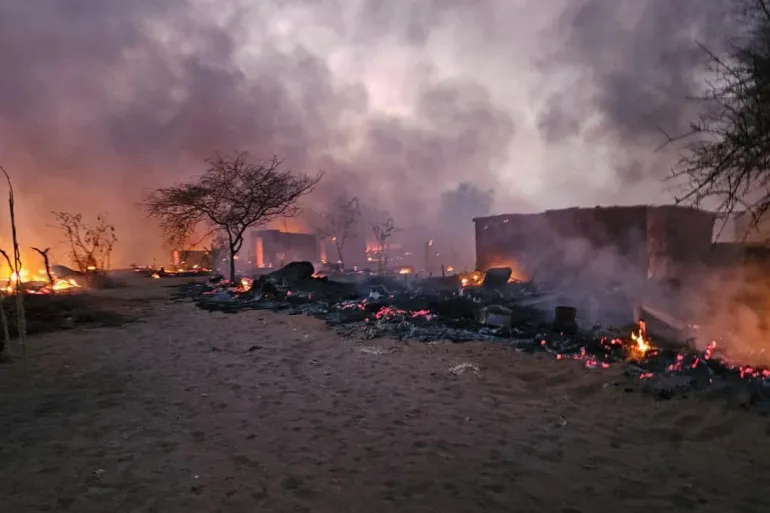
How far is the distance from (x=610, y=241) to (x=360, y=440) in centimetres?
2571

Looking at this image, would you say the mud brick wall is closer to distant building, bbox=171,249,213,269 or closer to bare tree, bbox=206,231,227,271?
bare tree, bbox=206,231,227,271

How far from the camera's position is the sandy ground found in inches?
139

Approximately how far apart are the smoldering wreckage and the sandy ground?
3.55 ft

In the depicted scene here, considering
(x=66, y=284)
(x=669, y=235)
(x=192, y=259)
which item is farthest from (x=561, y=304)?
(x=192, y=259)

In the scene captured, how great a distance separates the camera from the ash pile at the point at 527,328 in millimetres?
6602

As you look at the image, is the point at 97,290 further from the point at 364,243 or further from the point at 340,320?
the point at 364,243

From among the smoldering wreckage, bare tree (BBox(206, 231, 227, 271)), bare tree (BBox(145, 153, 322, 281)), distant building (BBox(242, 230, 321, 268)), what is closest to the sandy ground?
the smoldering wreckage

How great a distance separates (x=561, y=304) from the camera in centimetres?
1606

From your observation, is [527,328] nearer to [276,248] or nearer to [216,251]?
[216,251]

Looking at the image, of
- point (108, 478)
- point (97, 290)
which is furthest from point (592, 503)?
point (97, 290)

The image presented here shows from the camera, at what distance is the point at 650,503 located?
3.47 m

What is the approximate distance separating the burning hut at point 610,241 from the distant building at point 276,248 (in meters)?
38.6

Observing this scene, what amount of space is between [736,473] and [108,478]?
17.5ft

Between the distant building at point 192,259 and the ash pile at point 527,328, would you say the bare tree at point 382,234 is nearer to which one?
the distant building at point 192,259
